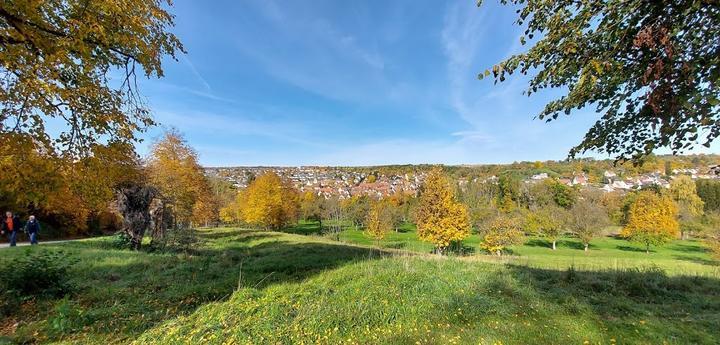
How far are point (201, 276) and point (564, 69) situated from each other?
10514 millimetres

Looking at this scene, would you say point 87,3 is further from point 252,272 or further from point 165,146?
point 165,146

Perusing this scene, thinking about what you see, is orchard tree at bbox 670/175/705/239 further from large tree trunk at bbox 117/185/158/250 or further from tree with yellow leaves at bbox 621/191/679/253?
large tree trunk at bbox 117/185/158/250

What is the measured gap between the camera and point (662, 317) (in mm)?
6559

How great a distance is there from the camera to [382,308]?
21.7 ft

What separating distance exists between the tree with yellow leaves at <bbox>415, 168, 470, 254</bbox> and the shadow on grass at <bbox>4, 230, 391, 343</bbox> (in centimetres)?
2066

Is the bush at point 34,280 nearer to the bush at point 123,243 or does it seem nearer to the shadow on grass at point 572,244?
the bush at point 123,243

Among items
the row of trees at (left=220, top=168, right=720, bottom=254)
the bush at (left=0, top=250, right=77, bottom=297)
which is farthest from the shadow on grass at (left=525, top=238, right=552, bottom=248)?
the bush at (left=0, top=250, right=77, bottom=297)

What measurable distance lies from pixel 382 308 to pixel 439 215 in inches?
1062

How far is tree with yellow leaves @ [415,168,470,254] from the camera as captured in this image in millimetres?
32125

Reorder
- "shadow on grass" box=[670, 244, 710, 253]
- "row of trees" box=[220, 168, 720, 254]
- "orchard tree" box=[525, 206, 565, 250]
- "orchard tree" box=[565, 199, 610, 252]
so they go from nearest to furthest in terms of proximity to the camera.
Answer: "row of trees" box=[220, 168, 720, 254] < "shadow on grass" box=[670, 244, 710, 253] < "orchard tree" box=[565, 199, 610, 252] < "orchard tree" box=[525, 206, 565, 250]

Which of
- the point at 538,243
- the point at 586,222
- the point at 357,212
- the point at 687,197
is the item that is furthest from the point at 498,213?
the point at 687,197

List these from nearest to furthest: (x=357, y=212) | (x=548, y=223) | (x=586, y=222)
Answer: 1. (x=586, y=222)
2. (x=548, y=223)
3. (x=357, y=212)

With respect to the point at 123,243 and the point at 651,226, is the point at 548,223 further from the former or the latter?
the point at 123,243

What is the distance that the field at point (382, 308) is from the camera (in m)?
5.43
